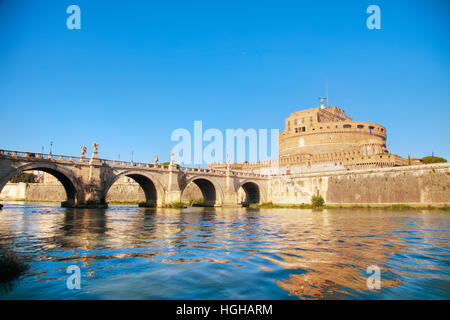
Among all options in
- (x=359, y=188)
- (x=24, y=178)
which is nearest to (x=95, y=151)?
(x=359, y=188)

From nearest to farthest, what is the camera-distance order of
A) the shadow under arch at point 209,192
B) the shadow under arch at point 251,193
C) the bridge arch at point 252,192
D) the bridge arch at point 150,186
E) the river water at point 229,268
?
the river water at point 229,268 < the bridge arch at point 150,186 < the shadow under arch at point 209,192 < the bridge arch at point 252,192 < the shadow under arch at point 251,193

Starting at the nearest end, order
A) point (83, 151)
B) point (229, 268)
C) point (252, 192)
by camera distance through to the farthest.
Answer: point (229, 268) < point (83, 151) < point (252, 192)

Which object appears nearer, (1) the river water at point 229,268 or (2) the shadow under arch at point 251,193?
(1) the river water at point 229,268

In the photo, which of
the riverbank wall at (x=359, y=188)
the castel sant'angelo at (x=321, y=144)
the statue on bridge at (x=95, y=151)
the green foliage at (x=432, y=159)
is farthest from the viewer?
the castel sant'angelo at (x=321, y=144)

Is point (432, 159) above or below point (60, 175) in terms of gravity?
above

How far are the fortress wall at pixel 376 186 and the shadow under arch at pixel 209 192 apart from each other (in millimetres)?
14664

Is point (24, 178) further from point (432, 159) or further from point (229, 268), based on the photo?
point (432, 159)

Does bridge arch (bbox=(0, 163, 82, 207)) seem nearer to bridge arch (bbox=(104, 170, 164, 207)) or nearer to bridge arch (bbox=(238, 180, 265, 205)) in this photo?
bridge arch (bbox=(104, 170, 164, 207))

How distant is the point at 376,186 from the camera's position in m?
47.1

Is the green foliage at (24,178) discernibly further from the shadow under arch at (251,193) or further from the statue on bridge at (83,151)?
the shadow under arch at (251,193)

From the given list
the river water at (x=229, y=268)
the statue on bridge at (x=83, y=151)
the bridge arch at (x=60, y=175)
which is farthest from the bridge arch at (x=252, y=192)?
the river water at (x=229, y=268)

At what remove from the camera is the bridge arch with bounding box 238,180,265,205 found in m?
64.7

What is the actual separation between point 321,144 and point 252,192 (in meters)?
26.5

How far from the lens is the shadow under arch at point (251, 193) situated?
216 ft
